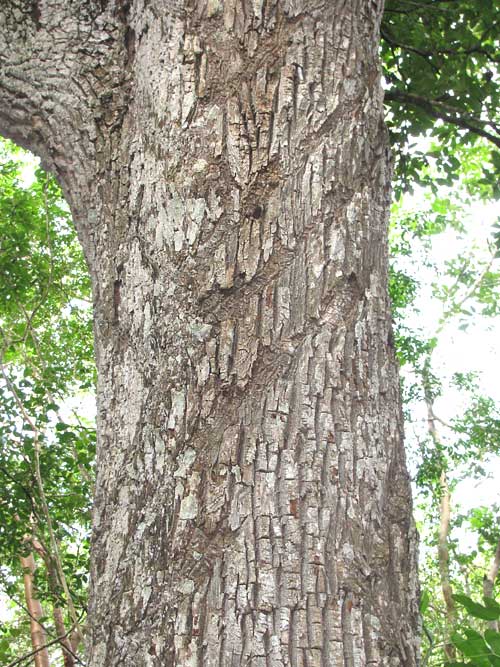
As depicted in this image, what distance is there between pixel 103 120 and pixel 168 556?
1.10 meters

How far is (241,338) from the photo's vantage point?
1421 mm

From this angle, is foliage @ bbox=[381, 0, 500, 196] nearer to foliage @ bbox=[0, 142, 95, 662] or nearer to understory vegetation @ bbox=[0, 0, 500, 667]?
understory vegetation @ bbox=[0, 0, 500, 667]

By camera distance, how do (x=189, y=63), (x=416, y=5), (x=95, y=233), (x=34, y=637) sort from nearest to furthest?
(x=189, y=63) → (x=95, y=233) → (x=416, y=5) → (x=34, y=637)

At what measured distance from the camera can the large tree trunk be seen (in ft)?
4.17

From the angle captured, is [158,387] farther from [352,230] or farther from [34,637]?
[34,637]

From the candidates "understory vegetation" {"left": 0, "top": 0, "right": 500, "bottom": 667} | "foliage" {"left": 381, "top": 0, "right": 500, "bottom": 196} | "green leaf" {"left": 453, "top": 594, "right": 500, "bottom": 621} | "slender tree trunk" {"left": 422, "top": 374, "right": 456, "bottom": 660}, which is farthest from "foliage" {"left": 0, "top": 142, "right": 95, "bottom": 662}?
"slender tree trunk" {"left": 422, "top": 374, "right": 456, "bottom": 660}

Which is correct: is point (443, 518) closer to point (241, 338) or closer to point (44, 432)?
point (44, 432)

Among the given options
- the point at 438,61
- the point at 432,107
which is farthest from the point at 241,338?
the point at 438,61

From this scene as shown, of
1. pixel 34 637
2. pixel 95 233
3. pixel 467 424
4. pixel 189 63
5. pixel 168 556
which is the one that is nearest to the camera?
pixel 168 556

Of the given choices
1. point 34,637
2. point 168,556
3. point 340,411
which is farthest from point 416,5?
point 34,637

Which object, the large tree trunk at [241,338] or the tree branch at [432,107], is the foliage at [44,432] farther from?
the tree branch at [432,107]

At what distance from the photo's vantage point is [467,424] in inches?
393

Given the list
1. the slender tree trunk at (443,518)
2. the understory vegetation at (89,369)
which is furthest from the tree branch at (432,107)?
the slender tree trunk at (443,518)

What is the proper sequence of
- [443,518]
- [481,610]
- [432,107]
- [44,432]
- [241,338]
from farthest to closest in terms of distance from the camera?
[443,518] → [44,432] → [432,107] → [481,610] → [241,338]
